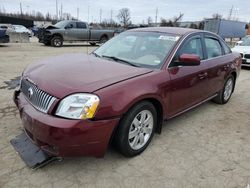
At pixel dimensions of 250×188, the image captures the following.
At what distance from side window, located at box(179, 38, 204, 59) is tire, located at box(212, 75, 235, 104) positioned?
1297 mm

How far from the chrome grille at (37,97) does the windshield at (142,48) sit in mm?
1263

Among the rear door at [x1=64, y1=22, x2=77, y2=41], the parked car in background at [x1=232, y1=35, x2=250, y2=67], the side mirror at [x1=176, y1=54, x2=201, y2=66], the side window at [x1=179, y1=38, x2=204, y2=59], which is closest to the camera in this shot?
the side mirror at [x1=176, y1=54, x2=201, y2=66]

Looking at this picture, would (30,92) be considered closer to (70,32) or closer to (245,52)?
(245,52)

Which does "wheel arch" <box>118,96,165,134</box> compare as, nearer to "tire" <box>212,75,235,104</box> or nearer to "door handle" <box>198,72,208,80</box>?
"door handle" <box>198,72,208,80</box>

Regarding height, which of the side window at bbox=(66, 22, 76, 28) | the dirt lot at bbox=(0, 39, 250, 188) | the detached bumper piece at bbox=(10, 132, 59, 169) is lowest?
the dirt lot at bbox=(0, 39, 250, 188)

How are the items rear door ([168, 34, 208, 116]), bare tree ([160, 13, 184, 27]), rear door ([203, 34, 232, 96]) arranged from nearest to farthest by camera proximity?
1. rear door ([168, 34, 208, 116])
2. rear door ([203, 34, 232, 96])
3. bare tree ([160, 13, 184, 27])

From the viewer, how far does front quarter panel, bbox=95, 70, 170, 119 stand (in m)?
2.42

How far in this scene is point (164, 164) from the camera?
291cm

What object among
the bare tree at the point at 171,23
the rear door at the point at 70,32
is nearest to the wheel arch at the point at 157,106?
the rear door at the point at 70,32

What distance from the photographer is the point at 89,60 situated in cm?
343

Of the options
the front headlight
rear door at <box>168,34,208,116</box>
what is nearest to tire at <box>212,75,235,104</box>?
A: rear door at <box>168,34,208,116</box>

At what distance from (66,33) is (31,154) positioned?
48.1 ft

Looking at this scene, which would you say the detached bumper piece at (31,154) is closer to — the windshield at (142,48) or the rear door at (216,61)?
the windshield at (142,48)

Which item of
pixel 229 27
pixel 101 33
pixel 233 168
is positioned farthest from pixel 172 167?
pixel 229 27
